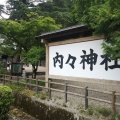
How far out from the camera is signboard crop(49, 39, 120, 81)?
832 centimetres

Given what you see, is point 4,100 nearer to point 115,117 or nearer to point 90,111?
point 90,111

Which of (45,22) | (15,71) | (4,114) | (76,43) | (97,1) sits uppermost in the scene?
(45,22)

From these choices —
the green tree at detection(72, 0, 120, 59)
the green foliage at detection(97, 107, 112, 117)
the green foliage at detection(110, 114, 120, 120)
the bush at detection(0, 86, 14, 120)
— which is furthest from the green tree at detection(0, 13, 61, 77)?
the green foliage at detection(110, 114, 120, 120)

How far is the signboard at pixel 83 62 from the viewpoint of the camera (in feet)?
27.3

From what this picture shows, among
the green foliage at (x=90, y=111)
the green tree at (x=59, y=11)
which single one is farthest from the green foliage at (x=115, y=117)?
the green tree at (x=59, y=11)

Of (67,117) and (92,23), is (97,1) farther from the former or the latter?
(67,117)

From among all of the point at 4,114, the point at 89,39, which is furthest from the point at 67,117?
the point at 89,39

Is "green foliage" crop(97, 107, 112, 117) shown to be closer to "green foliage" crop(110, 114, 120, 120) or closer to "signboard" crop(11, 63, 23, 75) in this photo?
"green foliage" crop(110, 114, 120, 120)

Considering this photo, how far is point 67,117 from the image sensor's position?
7.98 meters

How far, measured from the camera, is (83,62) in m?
9.51

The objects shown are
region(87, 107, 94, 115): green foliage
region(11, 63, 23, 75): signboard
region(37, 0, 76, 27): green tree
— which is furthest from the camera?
region(37, 0, 76, 27): green tree

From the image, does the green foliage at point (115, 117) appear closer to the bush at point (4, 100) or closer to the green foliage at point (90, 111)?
the green foliage at point (90, 111)

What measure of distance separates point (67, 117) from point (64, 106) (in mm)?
713

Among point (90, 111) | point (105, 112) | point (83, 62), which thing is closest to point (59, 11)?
point (83, 62)
